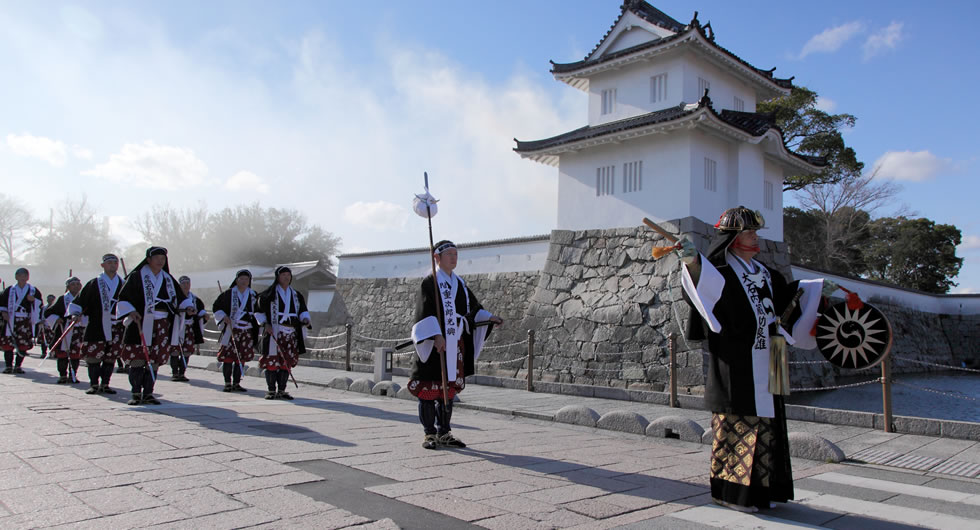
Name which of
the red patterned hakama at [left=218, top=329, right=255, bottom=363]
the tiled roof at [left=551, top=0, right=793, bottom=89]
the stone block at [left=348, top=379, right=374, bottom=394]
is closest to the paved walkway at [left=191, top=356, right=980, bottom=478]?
the stone block at [left=348, top=379, right=374, bottom=394]

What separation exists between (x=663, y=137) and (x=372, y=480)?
42.4ft

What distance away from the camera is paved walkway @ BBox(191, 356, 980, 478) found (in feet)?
19.3

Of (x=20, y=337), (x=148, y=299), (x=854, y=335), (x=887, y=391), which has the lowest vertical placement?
(x=887, y=391)

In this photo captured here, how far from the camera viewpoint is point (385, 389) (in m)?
10.4

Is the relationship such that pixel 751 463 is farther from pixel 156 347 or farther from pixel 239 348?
pixel 239 348

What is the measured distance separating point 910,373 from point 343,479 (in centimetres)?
2491

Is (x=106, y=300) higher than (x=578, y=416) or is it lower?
higher

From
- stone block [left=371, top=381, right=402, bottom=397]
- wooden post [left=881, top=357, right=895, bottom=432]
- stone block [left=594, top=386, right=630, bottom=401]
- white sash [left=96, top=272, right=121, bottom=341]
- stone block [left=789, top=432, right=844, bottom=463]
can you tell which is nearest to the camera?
stone block [left=789, top=432, right=844, bottom=463]

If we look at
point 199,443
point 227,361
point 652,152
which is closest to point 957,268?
point 652,152

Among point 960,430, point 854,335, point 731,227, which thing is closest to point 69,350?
point 731,227

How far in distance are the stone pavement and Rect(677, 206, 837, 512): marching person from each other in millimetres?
188

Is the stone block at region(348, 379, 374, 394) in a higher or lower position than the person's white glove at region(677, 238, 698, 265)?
lower

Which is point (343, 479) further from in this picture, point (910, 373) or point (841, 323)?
point (910, 373)

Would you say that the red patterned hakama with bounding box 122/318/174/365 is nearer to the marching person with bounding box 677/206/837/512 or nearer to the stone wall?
the marching person with bounding box 677/206/837/512
